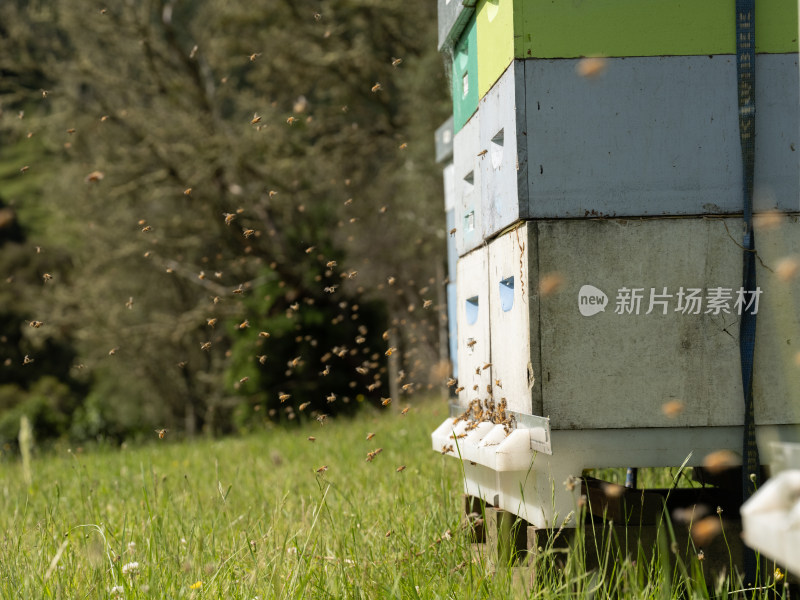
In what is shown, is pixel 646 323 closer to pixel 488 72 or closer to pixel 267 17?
pixel 488 72

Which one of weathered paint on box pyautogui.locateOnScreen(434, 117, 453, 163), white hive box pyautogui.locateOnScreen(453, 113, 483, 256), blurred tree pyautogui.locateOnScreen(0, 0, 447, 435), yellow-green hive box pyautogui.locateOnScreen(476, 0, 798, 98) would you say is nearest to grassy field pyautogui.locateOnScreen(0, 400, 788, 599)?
white hive box pyautogui.locateOnScreen(453, 113, 483, 256)

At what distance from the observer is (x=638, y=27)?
256 cm

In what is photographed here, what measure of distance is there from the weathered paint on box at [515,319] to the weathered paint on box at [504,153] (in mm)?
70

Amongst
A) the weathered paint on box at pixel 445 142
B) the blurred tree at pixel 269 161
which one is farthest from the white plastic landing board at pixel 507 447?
the blurred tree at pixel 269 161

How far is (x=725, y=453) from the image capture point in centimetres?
249

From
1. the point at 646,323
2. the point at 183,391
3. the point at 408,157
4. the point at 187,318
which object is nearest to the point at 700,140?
the point at 646,323

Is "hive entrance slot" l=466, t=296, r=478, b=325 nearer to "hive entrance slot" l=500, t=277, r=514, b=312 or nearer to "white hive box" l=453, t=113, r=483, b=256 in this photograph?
"white hive box" l=453, t=113, r=483, b=256

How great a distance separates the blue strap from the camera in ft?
8.06

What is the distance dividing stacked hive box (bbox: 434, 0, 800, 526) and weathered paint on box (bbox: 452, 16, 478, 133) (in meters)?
0.54

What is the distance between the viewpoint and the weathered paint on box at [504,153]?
2.53 metres

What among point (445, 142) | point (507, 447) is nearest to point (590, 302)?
point (507, 447)

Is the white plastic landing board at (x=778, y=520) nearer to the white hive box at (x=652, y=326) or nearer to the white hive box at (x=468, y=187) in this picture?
the white hive box at (x=652, y=326)

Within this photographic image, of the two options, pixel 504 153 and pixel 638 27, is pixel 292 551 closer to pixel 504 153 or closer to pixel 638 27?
pixel 504 153

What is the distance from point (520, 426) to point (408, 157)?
37.8 feet
